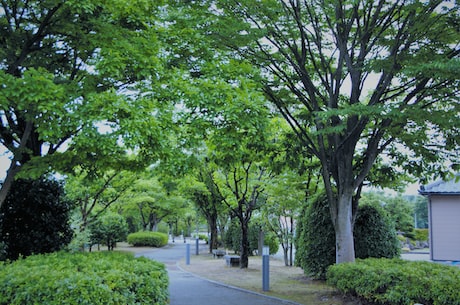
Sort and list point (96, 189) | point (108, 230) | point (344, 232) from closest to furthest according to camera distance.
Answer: point (344, 232) → point (96, 189) → point (108, 230)

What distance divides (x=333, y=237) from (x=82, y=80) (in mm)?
8345

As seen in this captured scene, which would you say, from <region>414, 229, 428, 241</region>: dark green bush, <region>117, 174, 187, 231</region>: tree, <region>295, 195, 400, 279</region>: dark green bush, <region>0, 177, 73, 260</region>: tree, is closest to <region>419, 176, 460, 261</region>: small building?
<region>295, 195, 400, 279</region>: dark green bush

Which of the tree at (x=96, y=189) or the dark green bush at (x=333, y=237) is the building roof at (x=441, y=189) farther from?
the tree at (x=96, y=189)

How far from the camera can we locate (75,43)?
852 cm

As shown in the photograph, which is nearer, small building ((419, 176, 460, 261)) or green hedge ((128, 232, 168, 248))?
small building ((419, 176, 460, 261))

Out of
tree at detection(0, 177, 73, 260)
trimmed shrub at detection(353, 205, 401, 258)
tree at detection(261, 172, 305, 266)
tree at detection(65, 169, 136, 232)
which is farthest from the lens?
tree at detection(65, 169, 136, 232)

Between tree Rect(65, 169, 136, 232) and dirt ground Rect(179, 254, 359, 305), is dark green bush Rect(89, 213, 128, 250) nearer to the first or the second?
tree Rect(65, 169, 136, 232)

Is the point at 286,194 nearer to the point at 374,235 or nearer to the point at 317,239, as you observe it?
the point at 317,239

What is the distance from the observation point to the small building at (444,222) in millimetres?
18609

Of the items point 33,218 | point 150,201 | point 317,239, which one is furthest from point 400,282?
point 150,201

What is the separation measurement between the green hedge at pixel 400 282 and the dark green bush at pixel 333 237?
3258 millimetres

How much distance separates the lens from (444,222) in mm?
18812

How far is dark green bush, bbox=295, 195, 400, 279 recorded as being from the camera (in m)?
12.3

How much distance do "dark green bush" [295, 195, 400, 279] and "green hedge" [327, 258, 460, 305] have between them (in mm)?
3258
